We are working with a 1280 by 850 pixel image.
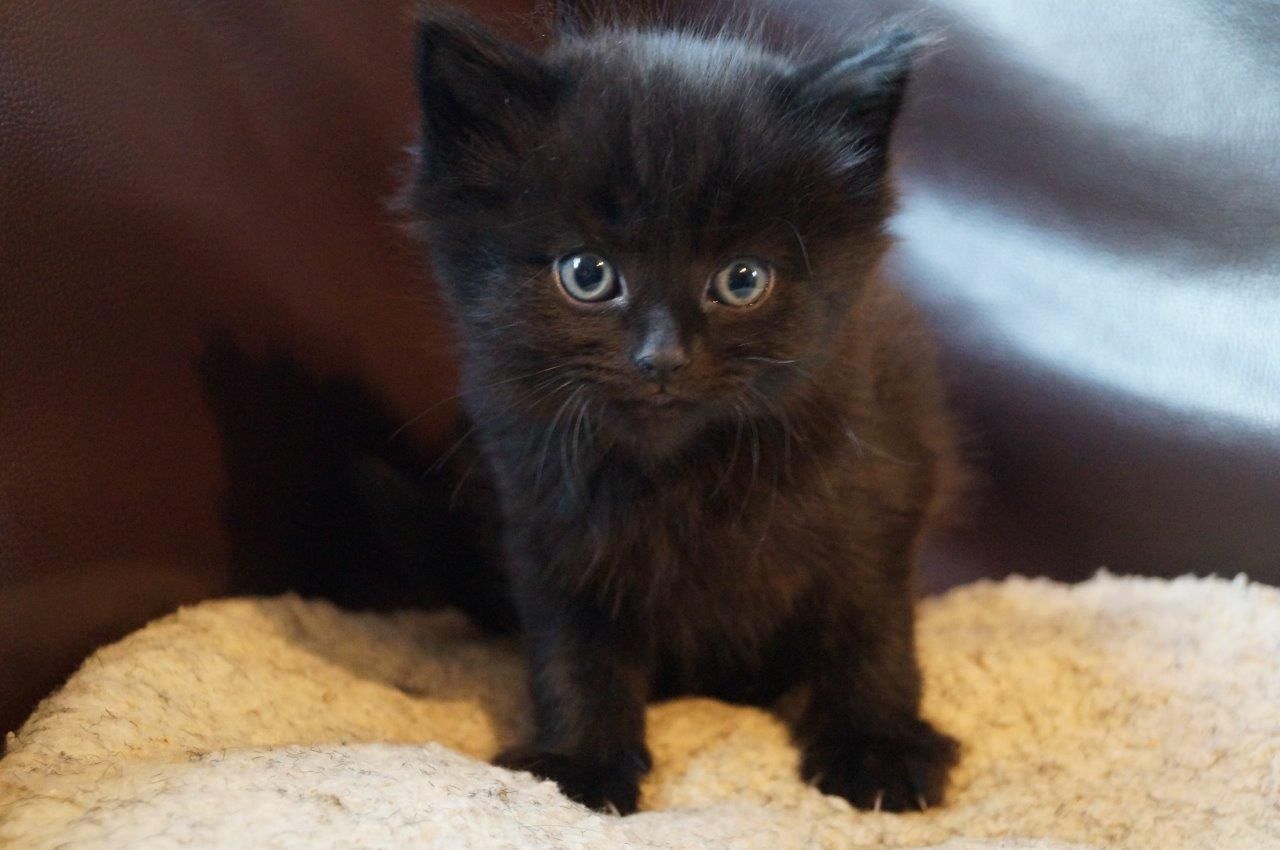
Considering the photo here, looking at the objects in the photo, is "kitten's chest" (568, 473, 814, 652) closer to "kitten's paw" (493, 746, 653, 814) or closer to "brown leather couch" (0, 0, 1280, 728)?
"kitten's paw" (493, 746, 653, 814)

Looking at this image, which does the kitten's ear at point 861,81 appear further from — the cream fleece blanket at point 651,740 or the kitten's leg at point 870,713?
the cream fleece blanket at point 651,740

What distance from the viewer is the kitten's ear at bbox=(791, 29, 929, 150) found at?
1188 millimetres

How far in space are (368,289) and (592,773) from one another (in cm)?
80

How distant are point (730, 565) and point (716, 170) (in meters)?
0.44

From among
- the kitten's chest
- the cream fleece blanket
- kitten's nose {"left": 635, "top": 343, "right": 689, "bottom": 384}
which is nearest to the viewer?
the cream fleece blanket

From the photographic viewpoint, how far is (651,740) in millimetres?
1388

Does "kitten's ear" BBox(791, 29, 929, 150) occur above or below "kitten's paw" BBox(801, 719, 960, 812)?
above

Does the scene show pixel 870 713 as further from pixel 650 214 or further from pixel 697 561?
pixel 650 214

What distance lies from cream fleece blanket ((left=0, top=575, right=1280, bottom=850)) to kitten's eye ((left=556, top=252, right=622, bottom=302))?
473mm

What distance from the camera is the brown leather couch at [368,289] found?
1256mm

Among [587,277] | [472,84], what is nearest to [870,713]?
[587,277]

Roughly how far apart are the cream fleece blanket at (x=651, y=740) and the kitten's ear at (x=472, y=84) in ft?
2.06

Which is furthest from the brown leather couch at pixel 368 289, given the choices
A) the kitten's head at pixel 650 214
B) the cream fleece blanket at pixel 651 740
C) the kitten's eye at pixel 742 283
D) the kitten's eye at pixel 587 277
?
the kitten's eye at pixel 742 283

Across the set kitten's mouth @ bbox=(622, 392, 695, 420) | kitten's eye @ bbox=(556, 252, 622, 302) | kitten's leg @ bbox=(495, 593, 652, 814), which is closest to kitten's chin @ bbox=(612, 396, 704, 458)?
A: kitten's mouth @ bbox=(622, 392, 695, 420)
